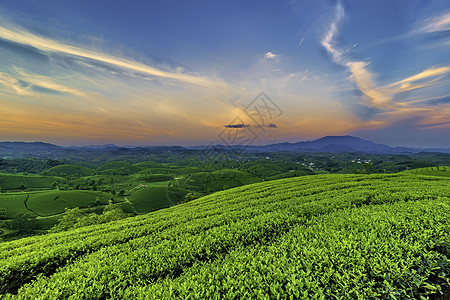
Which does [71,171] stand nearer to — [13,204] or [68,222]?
[13,204]

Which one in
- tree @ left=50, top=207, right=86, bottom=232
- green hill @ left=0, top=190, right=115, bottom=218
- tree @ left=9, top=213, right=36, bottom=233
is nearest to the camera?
tree @ left=50, top=207, right=86, bottom=232

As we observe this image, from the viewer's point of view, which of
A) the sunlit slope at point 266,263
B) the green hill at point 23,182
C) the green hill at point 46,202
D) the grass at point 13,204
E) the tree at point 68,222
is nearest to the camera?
the sunlit slope at point 266,263

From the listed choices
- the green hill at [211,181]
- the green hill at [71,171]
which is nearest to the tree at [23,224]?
the green hill at [211,181]

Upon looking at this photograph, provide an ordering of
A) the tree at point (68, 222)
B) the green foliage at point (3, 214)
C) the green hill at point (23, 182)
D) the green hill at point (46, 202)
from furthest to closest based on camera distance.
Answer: the green hill at point (23, 182) < the green hill at point (46, 202) < the green foliage at point (3, 214) < the tree at point (68, 222)

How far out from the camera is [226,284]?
140 inches

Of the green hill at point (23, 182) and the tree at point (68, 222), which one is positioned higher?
the tree at point (68, 222)

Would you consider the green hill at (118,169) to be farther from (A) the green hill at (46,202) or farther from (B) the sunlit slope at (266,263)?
(B) the sunlit slope at (266,263)

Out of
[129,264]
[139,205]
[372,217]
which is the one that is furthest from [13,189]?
[372,217]

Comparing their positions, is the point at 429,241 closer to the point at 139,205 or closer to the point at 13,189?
the point at 139,205

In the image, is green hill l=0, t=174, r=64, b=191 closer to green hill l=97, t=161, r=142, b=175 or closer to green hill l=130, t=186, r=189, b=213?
green hill l=97, t=161, r=142, b=175

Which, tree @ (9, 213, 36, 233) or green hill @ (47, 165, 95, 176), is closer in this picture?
tree @ (9, 213, 36, 233)

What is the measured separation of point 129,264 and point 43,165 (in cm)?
27221

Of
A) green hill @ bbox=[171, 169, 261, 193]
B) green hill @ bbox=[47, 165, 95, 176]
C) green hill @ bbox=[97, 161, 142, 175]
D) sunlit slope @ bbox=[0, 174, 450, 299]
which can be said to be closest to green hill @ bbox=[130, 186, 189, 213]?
green hill @ bbox=[171, 169, 261, 193]

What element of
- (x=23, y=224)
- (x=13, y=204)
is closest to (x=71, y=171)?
(x=13, y=204)
